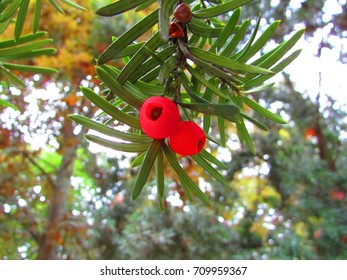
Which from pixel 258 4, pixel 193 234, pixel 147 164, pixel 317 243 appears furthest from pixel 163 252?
pixel 147 164

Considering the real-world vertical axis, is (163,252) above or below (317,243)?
above

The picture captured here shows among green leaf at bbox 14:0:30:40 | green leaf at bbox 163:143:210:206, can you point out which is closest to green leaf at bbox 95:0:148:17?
green leaf at bbox 163:143:210:206

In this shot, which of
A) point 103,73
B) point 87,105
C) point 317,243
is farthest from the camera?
point 317,243

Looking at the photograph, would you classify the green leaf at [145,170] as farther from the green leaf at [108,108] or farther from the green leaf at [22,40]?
the green leaf at [22,40]

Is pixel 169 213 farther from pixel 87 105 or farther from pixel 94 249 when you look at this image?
pixel 87 105

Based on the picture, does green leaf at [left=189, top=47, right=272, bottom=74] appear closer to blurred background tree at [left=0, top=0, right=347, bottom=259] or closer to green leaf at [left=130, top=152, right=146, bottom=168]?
green leaf at [left=130, top=152, right=146, bottom=168]
